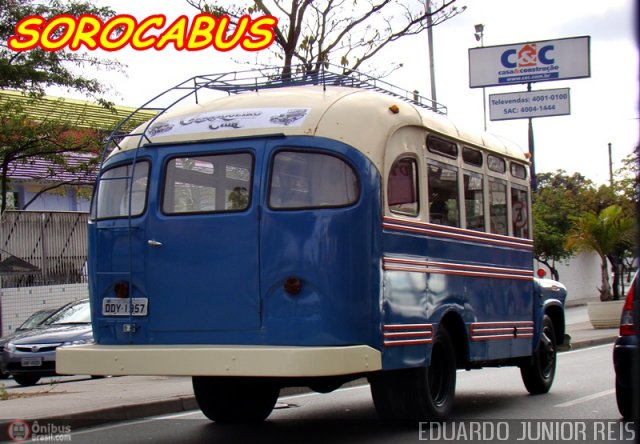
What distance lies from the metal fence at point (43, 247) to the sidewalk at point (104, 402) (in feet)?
36.2

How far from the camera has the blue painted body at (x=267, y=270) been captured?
870cm

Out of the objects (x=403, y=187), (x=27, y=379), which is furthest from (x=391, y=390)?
(x=27, y=379)

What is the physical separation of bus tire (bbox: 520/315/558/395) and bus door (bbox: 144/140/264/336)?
17.7ft

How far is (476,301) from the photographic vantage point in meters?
11.2

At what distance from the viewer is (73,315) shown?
66.5ft

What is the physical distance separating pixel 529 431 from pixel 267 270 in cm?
305

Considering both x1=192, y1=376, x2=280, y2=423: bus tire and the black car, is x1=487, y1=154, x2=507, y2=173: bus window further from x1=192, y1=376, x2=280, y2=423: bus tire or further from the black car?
x1=192, y1=376, x2=280, y2=423: bus tire

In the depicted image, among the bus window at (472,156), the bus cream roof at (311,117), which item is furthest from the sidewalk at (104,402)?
the bus window at (472,156)

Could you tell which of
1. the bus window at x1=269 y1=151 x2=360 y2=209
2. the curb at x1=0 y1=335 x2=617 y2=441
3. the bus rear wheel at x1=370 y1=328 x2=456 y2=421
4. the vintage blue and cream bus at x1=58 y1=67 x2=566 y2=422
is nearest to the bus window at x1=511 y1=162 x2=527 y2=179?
the vintage blue and cream bus at x1=58 y1=67 x2=566 y2=422

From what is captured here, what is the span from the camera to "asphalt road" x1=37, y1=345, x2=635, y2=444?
970cm

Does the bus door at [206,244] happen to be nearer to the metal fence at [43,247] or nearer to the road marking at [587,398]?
the road marking at [587,398]

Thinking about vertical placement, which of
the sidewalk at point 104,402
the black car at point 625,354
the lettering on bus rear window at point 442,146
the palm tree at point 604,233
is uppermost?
the palm tree at point 604,233

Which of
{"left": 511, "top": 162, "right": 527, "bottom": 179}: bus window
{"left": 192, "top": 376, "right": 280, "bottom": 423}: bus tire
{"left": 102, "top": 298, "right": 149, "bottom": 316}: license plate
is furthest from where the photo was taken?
{"left": 511, "top": 162, "right": 527, "bottom": 179}: bus window

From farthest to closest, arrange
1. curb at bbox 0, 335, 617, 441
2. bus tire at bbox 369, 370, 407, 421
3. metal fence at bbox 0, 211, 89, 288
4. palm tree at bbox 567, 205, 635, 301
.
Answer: palm tree at bbox 567, 205, 635, 301, metal fence at bbox 0, 211, 89, 288, curb at bbox 0, 335, 617, 441, bus tire at bbox 369, 370, 407, 421
